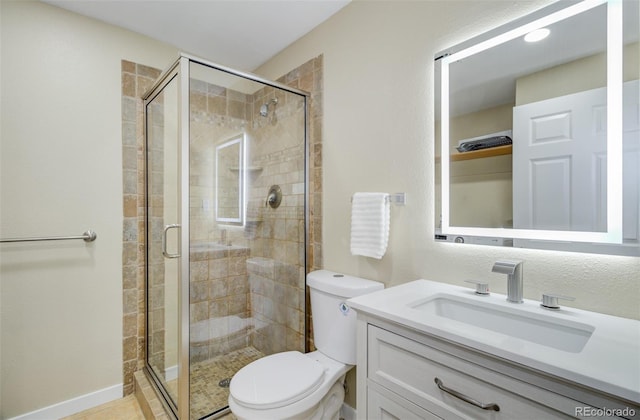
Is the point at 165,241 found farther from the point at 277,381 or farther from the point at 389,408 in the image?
the point at 389,408

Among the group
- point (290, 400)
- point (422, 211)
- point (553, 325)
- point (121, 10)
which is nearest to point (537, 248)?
point (553, 325)

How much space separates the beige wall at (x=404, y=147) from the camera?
975 millimetres

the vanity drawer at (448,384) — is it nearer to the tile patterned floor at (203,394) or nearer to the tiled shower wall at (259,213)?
the tiled shower wall at (259,213)

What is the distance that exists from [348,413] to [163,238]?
1.47 meters

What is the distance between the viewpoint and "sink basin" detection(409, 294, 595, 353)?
2.83 ft

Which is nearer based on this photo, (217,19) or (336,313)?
(336,313)

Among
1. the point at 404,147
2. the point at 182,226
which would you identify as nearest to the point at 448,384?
the point at 404,147

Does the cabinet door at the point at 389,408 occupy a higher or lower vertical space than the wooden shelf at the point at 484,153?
lower

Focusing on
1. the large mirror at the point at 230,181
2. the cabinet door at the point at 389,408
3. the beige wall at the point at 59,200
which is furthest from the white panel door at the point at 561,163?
the beige wall at the point at 59,200

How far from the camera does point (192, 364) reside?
1575 mm

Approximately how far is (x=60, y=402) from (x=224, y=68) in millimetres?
2194

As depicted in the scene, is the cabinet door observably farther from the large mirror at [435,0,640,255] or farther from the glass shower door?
the glass shower door

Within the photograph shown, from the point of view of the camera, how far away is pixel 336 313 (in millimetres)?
1504

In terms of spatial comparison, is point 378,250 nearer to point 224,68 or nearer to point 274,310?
point 274,310
